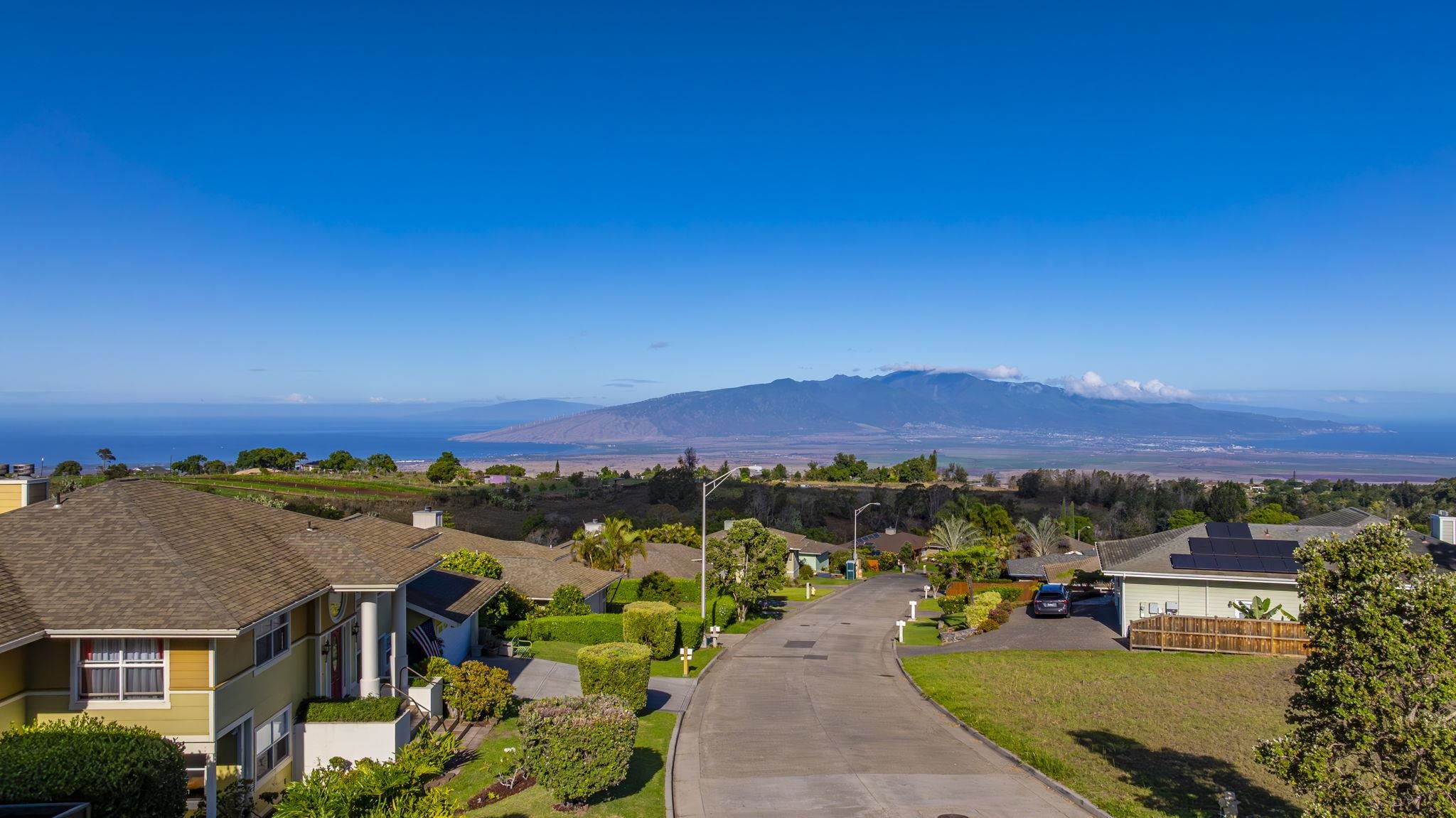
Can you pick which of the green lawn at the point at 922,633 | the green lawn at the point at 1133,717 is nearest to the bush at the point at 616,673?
the green lawn at the point at 1133,717

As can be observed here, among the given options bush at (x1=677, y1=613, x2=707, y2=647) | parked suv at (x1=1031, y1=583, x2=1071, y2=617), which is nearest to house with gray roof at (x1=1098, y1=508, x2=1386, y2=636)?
parked suv at (x1=1031, y1=583, x2=1071, y2=617)

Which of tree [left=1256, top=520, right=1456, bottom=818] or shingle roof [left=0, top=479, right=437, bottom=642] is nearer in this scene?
tree [left=1256, top=520, right=1456, bottom=818]

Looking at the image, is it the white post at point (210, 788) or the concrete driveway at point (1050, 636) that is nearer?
the white post at point (210, 788)

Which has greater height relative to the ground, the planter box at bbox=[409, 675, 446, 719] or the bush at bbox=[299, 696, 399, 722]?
the bush at bbox=[299, 696, 399, 722]

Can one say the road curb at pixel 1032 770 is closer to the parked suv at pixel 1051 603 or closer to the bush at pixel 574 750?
the bush at pixel 574 750

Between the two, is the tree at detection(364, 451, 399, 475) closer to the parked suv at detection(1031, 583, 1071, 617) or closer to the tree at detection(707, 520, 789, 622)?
the tree at detection(707, 520, 789, 622)

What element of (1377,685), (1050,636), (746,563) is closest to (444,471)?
(746,563)

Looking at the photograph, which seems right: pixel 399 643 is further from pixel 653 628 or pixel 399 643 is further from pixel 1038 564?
pixel 1038 564
